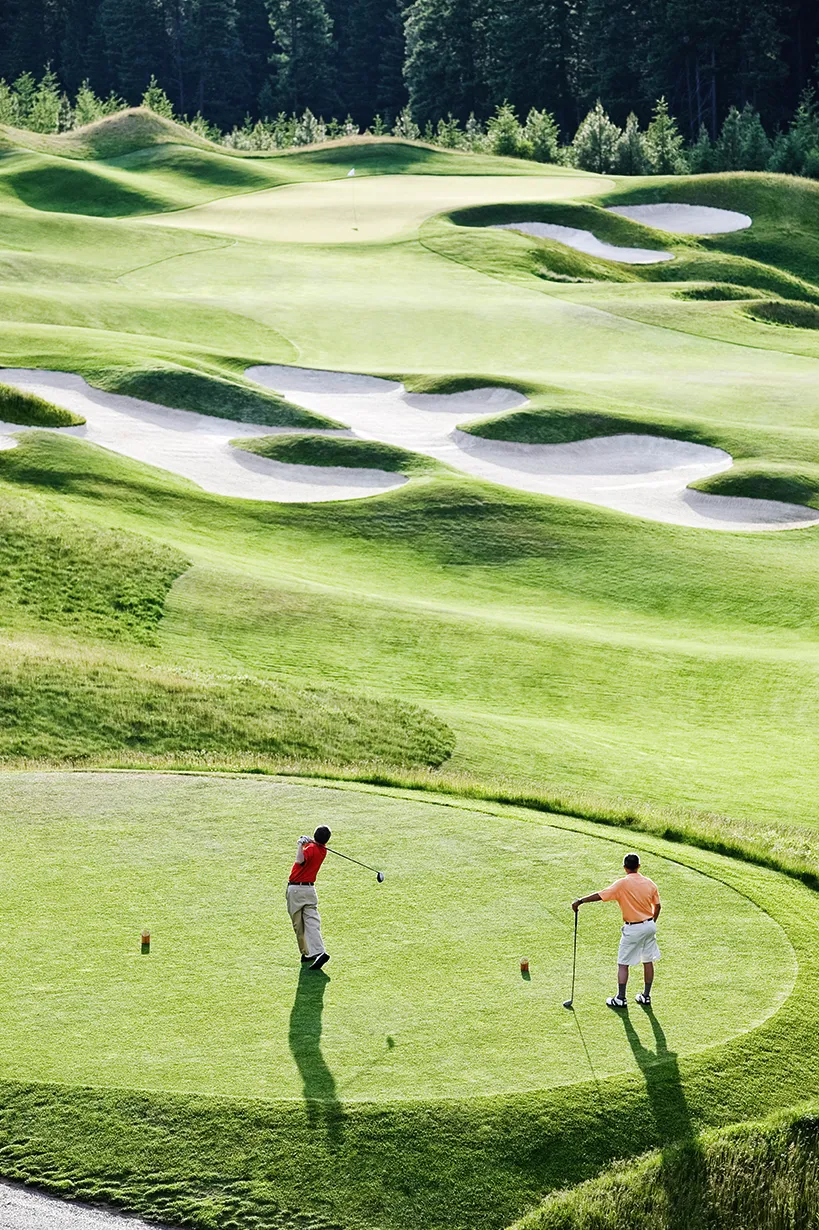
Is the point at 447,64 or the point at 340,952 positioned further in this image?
the point at 447,64

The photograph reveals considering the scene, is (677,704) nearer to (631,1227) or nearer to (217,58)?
(631,1227)

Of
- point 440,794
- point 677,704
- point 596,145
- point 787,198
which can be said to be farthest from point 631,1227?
point 596,145

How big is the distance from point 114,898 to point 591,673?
1420cm

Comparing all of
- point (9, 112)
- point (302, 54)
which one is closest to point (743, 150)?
point (9, 112)

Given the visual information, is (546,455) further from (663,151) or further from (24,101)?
(24,101)

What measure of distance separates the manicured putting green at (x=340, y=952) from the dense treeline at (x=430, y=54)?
10568 centimetres

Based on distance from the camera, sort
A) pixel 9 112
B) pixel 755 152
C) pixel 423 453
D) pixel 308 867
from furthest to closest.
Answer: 1. pixel 9 112
2. pixel 755 152
3. pixel 423 453
4. pixel 308 867

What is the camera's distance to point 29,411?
4022cm

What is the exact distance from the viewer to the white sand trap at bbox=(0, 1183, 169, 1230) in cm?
1136

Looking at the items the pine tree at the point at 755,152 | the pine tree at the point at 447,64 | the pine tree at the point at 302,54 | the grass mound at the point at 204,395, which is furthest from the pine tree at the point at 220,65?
the grass mound at the point at 204,395

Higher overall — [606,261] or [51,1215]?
[606,261]

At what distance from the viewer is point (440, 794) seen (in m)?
20.6

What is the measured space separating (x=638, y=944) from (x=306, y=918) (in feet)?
10.5

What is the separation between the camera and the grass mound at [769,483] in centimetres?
3841
